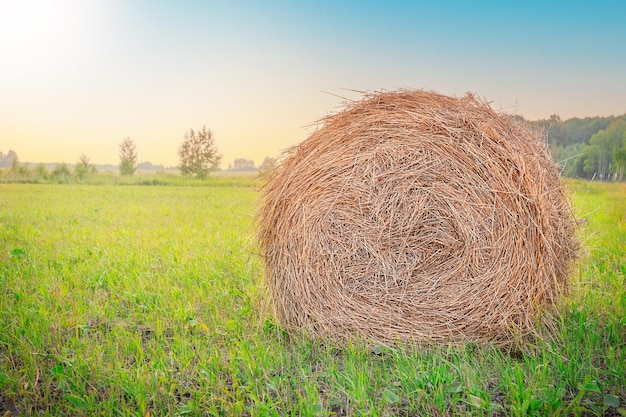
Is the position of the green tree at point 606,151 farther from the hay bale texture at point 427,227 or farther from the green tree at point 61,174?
the green tree at point 61,174

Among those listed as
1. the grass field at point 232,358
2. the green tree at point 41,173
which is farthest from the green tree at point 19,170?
the grass field at point 232,358

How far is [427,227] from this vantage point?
14.1 feet

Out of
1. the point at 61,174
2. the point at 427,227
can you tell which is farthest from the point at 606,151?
the point at 61,174

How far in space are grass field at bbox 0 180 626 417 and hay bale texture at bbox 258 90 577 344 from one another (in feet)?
0.96

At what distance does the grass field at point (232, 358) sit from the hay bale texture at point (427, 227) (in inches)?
11.6

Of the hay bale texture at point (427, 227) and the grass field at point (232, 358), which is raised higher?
the hay bale texture at point (427, 227)

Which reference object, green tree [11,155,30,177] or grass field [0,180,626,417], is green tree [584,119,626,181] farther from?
green tree [11,155,30,177]

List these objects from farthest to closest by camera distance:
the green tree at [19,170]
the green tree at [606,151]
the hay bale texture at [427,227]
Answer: the green tree at [19,170] < the green tree at [606,151] < the hay bale texture at [427,227]

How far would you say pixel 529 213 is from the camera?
4.18 meters

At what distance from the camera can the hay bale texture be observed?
4.24 metres

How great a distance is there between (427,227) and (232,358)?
6.07 ft

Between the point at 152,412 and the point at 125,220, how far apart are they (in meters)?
9.03

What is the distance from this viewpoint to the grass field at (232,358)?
11.5 ft

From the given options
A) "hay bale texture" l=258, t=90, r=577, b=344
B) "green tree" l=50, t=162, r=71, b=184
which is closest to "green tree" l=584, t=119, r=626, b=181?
"hay bale texture" l=258, t=90, r=577, b=344
